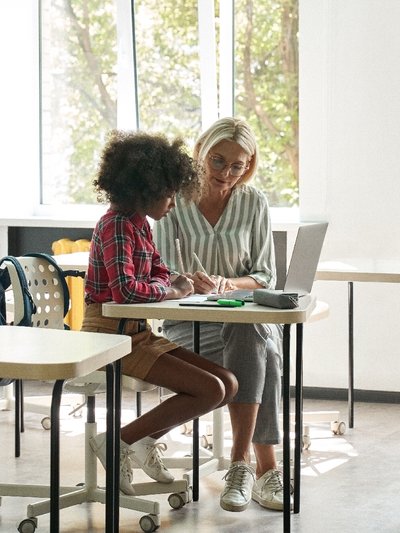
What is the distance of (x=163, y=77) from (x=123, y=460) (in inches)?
134

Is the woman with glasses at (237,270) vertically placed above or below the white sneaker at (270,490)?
above

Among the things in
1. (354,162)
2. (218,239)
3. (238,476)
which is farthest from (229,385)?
(354,162)

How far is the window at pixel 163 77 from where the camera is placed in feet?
18.6

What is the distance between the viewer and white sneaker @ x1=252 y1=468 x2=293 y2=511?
3340mm

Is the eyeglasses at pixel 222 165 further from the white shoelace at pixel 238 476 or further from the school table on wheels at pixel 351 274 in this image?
the white shoelace at pixel 238 476

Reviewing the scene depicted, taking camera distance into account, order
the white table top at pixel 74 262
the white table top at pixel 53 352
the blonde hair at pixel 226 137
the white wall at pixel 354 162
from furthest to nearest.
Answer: the white wall at pixel 354 162 < the white table top at pixel 74 262 < the blonde hair at pixel 226 137 < the white table top at pixel 53 352

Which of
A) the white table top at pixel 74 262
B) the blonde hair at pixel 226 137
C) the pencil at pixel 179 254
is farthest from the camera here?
the white table top at pixel 74 262

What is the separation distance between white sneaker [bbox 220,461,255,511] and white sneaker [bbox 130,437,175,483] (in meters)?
0.19

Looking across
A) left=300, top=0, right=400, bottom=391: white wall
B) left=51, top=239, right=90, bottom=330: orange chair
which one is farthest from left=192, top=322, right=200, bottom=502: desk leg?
left=51, top=239, right=90, bottom=330: orange chair

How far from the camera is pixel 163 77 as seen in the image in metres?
6.04

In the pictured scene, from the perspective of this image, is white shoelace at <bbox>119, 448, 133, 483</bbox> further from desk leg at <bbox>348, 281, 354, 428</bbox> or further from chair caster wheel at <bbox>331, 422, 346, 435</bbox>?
desk leg at <bbox>348, 281, 354, 428</bbox>

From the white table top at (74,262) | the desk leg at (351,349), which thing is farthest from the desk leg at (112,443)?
the desk leg at (351,349)

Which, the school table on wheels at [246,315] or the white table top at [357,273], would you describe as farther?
the white table top at [357,273]

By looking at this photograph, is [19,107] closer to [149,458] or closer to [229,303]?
[149,458]
